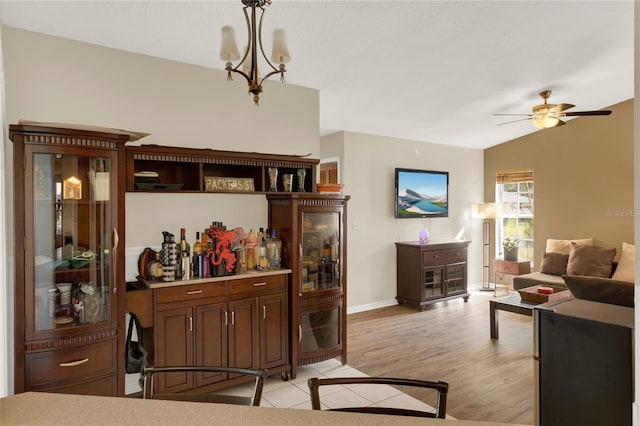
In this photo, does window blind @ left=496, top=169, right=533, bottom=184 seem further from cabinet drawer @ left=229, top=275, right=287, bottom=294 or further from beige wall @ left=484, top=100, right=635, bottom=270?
cabinet drawer @ left=229, top=275, right=287, bottom=294

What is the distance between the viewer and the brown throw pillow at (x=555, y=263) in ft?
18.1

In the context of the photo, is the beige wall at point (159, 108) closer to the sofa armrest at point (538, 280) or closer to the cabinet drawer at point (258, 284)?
the cabinet drawer at point (258, 284)

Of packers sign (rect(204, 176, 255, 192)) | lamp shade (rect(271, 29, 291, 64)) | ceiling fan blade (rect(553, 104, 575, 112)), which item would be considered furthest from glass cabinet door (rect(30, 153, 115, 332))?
ceiling fan blade (rect(553, 104, 575, 112))

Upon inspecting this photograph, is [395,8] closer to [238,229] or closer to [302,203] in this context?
[302,203]

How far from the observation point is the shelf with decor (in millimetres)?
2951

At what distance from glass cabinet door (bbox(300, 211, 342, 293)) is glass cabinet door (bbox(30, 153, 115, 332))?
1.54 metres

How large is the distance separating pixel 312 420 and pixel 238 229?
251 centimetres

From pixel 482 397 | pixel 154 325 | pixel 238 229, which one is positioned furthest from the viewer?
pixel 238 229

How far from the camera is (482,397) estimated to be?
10.2ft

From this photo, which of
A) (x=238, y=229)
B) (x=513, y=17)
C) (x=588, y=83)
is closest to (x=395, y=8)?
(x=513, y=17)

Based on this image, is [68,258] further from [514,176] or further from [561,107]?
[514,176]

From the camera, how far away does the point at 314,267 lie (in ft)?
12.0

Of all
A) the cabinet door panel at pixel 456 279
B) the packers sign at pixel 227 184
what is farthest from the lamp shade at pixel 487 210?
the packers sign at pixel 227 184

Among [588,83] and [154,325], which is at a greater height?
[588,83]
